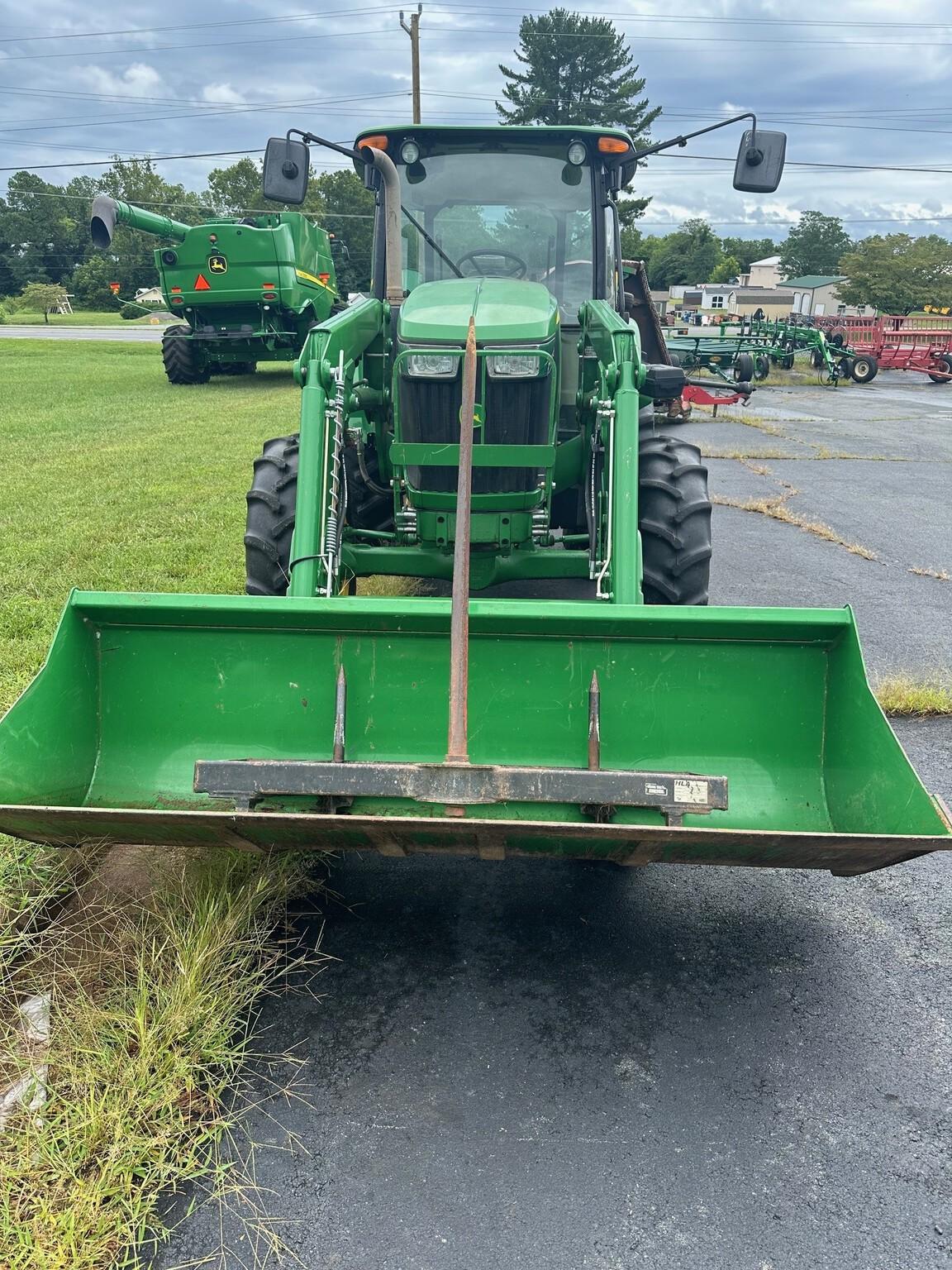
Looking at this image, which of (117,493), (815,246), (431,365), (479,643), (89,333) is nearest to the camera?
(479,643)

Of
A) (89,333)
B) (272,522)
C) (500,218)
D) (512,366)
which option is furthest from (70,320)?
(512,366)

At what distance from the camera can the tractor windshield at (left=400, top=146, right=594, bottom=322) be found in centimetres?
470

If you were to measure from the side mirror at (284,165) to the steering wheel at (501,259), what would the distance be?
Answer: 0.85m

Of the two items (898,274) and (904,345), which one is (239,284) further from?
(898,274)

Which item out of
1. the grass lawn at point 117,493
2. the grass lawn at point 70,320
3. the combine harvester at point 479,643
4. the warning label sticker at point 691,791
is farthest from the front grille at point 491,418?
the grass lawn at point 70,320

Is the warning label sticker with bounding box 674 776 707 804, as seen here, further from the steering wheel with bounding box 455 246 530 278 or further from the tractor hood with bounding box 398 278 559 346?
the steering wheel with bounding box 455 246 530 278

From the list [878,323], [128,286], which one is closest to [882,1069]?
[878,323]

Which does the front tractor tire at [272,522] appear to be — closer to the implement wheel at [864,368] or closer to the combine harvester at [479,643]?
the combine harvester at [479,643]

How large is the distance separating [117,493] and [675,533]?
6421mm

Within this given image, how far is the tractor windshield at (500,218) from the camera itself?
4.70 m

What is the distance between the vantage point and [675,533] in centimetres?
418

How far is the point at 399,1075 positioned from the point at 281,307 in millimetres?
17171

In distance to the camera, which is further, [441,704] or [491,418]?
[491,418]

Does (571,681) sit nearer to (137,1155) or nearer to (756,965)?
(756,965)
